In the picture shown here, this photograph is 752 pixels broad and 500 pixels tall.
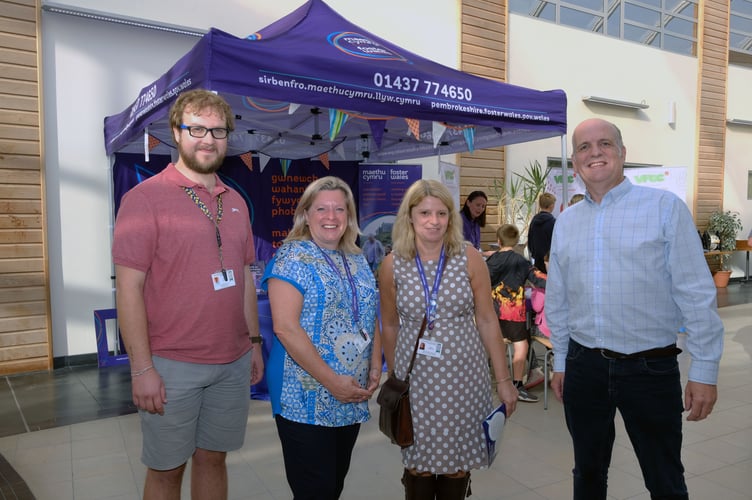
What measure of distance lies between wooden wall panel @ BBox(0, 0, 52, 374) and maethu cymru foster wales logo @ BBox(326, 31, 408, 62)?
117 inches

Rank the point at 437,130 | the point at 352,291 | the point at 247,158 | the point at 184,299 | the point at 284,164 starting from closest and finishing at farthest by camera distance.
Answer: the point at 184,299, the point at 352,291, the point at 437,130, the point at 247,158, the point at 284,164

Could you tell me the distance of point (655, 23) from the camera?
32.4 ft

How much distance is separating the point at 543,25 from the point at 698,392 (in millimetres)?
7892

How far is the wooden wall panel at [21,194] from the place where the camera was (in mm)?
4793

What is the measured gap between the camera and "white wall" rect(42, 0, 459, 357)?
511 centimetres

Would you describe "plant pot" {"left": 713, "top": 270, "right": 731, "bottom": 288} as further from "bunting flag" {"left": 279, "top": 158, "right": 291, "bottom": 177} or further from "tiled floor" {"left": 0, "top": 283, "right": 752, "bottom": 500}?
"bunting flag" {"left": 279, "top": 158, "right": 291, "bottom": 177}

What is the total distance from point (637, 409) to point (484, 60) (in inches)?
268

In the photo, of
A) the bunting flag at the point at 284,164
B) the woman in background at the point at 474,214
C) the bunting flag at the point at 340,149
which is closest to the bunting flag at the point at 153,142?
the bunting flag at the point at 284,164

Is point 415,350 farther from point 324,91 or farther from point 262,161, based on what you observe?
point 262,161

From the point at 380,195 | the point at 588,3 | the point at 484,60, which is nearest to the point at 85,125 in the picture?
the point at 380,195

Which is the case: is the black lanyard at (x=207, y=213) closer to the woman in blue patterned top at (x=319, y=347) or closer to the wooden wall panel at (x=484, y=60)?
the woman in blue patterned top at (x=319, y=347)

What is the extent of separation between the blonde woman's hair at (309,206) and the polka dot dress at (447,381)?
239mm

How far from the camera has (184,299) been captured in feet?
5.59

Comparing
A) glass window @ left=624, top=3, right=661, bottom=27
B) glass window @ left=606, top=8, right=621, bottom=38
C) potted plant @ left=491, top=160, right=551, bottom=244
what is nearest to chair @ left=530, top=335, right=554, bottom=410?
potted plant @ left=491, top=160, right=551, bottom=244
